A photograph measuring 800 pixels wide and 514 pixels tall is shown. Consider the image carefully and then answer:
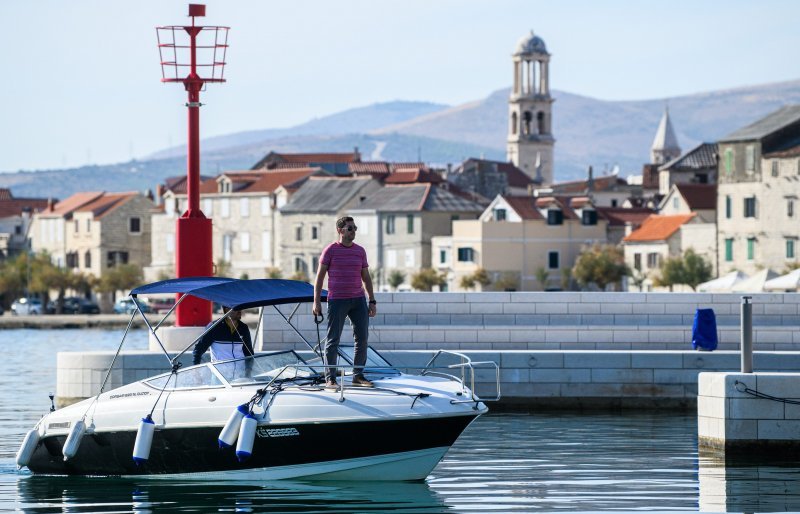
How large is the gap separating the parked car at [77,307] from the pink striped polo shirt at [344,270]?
97.8 m

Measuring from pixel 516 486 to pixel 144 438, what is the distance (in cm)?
442

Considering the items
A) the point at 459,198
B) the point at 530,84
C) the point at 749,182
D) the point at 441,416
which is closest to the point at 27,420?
the point at 441,416

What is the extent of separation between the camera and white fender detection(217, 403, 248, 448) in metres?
19.8

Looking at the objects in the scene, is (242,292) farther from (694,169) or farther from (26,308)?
(694,169)

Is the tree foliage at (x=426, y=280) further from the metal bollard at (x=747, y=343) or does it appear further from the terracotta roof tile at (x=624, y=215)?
the metal bollard at (x=747, y=343)

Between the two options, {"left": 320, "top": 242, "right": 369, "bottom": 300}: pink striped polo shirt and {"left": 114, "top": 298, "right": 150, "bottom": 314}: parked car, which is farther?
{"left": 114, "top": 298, "right": 150, "bottom": 314}: parked car

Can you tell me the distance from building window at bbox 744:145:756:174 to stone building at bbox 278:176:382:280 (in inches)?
1339

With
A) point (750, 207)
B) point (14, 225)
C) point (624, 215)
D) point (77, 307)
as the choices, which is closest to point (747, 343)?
point (750, 207)

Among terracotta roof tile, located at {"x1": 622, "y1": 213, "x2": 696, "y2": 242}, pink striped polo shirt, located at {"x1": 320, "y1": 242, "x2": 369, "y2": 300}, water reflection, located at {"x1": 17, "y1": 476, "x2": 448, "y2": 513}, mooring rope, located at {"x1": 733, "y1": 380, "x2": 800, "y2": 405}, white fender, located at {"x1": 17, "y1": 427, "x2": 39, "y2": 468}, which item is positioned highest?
terracotta roof tile, located at {"x1": 622, "y1": 213, "x2": 696, "y2": 242}

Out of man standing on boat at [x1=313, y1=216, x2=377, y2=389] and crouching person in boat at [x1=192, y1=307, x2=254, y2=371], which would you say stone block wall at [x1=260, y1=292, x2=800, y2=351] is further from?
man standing on boat at [x1=313, y1=216, x2=377, y2=389]

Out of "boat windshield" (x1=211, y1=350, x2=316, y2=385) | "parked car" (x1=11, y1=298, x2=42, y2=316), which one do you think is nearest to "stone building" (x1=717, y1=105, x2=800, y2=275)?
"parked car" (x1=11, y1=298, x2=42, y2=316)

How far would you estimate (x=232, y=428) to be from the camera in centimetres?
1989

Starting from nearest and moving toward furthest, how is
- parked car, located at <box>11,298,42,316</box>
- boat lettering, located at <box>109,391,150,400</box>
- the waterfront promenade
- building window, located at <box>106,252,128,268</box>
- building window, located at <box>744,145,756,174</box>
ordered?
1. boat lettering, located at <box>109,391,150,400</box>
2. the waterfront promenade
3. building window, located at <box>744,145,756,174</box>
4. parked car, located at <box>11,298,42,316</box>
5. building window, located at <box>106,252,128,268</box>

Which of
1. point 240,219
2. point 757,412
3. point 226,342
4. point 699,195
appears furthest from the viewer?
point 240,219
